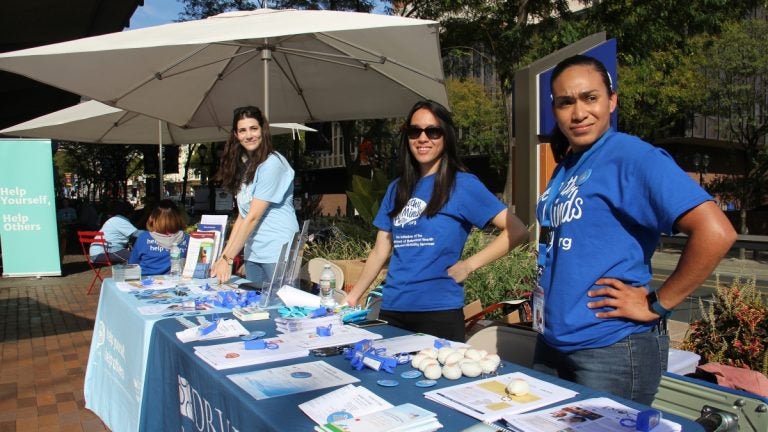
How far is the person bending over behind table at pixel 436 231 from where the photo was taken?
2564 mm

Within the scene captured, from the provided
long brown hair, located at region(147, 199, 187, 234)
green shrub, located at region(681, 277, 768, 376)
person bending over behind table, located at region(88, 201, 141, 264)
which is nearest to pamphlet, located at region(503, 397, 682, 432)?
green shrub, located at region(681, 277, 768, 376)

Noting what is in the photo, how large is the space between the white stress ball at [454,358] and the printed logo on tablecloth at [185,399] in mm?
977

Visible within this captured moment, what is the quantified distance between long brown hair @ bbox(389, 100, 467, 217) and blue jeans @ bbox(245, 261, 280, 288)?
3.90 ft

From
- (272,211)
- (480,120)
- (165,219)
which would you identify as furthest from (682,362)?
(480,120)

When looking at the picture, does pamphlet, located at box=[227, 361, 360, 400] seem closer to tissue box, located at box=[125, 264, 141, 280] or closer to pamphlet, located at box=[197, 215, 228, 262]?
pamphlet, located at box=[197, 215, 228, 262]

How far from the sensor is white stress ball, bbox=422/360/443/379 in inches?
69.5

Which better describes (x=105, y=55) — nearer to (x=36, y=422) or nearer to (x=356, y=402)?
(x=36, y=422)

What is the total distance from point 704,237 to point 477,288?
3313mm

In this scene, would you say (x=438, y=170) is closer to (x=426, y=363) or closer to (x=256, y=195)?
(x=426, y=363)

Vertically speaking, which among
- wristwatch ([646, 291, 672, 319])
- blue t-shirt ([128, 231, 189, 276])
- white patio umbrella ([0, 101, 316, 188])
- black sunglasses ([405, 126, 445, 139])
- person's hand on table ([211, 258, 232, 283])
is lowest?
blue t-shirt ([128, 231, 189, 276])

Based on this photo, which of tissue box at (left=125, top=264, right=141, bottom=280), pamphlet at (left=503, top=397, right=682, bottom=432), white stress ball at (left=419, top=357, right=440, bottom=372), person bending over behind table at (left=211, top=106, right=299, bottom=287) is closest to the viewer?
pamphlet at (left=503, top=397, right=682, bottom=432)

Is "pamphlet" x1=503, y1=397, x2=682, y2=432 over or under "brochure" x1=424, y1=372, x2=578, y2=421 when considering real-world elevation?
over

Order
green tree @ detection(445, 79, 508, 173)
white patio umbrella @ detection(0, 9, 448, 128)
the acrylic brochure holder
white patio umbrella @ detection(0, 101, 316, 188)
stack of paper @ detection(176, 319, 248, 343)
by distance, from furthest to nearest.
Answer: green tree @ detection(445, 79, 508, 173)
white patio umbrella @ detection(0, 101, 316, 188)
white patio umbrella @ detection(0, 9, 448, 128)
the acrylic brochure holder
stack of paper @ detection(176, 319, 248, 343)

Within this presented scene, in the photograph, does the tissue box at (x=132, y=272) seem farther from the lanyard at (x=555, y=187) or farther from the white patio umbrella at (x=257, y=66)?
the lanyard at (x=555, y=187)
